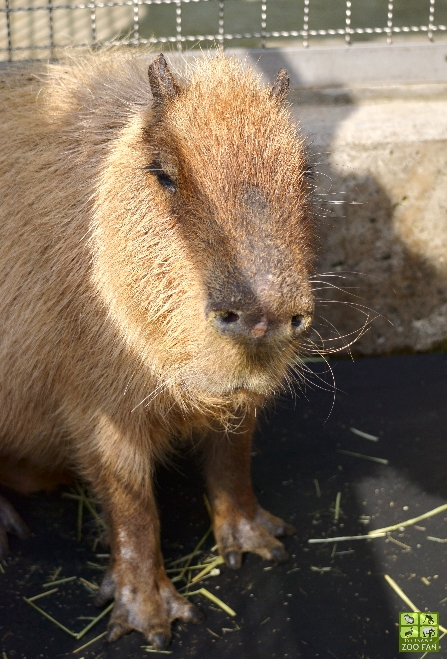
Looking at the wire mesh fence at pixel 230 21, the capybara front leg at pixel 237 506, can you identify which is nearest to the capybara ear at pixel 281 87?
the capybara front leg at pixel 237 506

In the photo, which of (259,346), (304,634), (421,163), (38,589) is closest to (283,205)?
(259,346)

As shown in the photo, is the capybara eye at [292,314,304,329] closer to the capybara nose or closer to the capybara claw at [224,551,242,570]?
the capybara nose

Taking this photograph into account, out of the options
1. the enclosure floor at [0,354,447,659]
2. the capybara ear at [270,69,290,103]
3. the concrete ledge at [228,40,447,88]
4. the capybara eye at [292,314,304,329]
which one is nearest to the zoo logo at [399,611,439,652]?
the enclosure floor at [0,354,447,659]

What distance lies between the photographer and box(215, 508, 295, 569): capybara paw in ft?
9.93

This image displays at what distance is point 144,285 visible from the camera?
89.9 inches

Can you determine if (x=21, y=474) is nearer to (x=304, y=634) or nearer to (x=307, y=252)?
(x=304, y=634)

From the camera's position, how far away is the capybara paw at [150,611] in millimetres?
2715

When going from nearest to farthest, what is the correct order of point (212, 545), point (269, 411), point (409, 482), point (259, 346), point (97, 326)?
point (259, 346) → point (97, 326) → point (212, 545) → point (409, 482) → point (269, 411)

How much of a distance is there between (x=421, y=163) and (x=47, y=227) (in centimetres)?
213

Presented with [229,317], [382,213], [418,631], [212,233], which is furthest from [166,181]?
[382,213]

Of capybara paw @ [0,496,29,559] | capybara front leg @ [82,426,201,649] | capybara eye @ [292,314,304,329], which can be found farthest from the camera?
capybara paw @ [0,496,29,559]

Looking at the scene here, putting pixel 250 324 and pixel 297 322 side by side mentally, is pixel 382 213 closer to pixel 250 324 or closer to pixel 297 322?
pixel 297 322

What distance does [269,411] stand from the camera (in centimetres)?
378

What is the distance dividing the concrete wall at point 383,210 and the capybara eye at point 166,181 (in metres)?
1.71
